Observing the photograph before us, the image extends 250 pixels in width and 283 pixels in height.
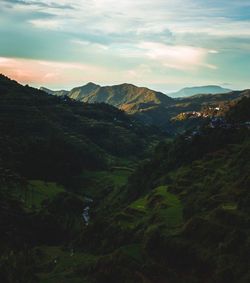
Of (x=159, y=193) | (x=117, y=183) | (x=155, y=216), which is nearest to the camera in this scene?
(x=155, y=216)

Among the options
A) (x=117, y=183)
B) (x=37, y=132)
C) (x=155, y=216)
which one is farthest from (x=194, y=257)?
(x=37, y=132)

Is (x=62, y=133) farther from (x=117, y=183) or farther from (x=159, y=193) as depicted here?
(x=159, y=193)

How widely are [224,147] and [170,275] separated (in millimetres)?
48639

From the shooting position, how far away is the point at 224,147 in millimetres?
93375

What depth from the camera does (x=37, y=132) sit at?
194 metres

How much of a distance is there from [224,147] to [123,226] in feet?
109

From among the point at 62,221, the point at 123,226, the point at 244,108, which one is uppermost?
the point at 244,108

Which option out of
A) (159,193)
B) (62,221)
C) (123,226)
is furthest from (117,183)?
(123,226)

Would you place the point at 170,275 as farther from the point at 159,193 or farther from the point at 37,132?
the point at 37,132

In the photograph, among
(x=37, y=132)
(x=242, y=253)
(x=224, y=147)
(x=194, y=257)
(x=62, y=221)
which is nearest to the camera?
(x=242, y=253)

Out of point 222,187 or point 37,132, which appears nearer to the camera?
point 222,187

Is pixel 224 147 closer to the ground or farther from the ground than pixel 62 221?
farther from the ground

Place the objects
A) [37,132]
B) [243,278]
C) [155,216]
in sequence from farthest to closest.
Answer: [37,132], [155,216], [243,278]

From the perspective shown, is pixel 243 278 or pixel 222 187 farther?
pixel 222 187
